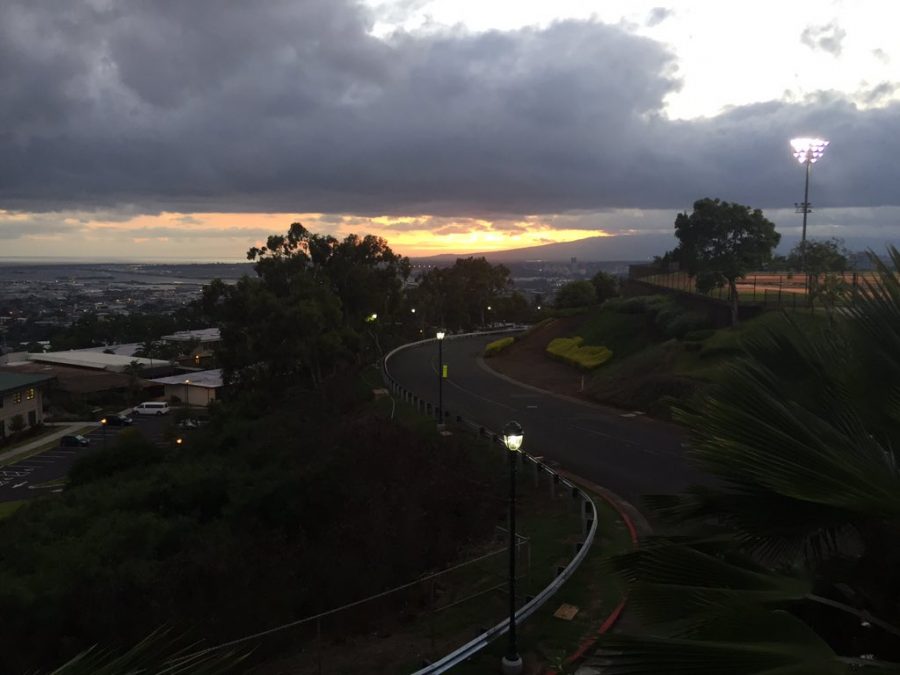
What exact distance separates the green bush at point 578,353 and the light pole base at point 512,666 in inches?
1206

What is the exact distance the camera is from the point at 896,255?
17.5 ft

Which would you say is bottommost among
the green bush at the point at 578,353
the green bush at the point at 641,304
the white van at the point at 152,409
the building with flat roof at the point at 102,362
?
the white van at the point at 152,409

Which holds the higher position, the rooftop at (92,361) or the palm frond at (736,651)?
the palm frond at (736,651)

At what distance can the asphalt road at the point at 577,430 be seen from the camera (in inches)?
792

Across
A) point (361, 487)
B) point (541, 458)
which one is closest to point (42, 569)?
point (361, 487)

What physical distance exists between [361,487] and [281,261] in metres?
32.5

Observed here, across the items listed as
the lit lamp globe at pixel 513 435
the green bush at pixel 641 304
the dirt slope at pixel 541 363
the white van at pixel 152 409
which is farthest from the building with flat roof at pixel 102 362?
the lit lamp globe at pixel 513 435

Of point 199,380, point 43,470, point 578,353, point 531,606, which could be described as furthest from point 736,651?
point 199,380

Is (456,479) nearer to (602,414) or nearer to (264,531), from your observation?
(264,531)

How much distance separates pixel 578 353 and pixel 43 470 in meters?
34.9

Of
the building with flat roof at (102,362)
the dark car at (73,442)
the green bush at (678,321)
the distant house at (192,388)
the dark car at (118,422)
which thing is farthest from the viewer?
the building with flat roof at (102,362)

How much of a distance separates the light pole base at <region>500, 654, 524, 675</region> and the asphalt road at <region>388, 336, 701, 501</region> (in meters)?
6.92

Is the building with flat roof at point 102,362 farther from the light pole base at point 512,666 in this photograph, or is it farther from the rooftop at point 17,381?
the light pole base at point 512,666

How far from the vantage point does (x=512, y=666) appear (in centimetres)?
989
